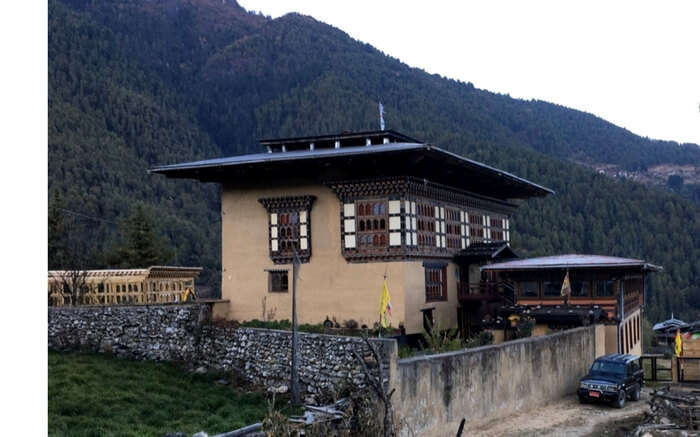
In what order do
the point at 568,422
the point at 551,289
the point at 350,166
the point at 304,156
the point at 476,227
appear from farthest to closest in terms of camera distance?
the point at 476,227
the point at 551,289
the point at 350,166
the point at 304,156
the point at 568,422

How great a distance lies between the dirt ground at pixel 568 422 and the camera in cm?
1960

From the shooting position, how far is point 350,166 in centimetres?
2886

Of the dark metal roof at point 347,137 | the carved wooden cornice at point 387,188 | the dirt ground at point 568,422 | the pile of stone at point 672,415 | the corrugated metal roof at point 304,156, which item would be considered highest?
the dark metal roof at point 347,137

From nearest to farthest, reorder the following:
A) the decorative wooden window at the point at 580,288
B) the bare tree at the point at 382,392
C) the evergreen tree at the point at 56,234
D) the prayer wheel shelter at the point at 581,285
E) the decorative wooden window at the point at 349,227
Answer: the bare tree at the point at 382,392
the decorative wooden window at the point at 349,227
the prayer wheel shelter at the point at 581,285
the decorative wooden window at the point at 580,288
the evergreen tree at the point at 56,234

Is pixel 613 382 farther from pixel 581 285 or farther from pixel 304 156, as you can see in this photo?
pixel 304 156

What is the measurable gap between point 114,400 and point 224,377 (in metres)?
4.42

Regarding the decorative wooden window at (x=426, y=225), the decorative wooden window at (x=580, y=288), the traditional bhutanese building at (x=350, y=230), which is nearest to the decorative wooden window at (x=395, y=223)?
the traditional bhutanese building at (x=350, y=230)

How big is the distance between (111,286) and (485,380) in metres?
17.9

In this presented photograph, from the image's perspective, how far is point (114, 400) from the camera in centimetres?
1978

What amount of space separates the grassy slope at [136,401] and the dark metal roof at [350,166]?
27.9ft

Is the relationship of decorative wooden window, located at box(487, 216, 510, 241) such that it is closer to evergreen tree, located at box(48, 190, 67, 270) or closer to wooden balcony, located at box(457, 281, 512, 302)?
wooden balcony, located at box(457, 281, 512, 302)

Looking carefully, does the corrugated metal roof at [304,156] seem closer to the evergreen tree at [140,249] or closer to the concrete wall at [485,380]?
the concrete wall at [485,380]

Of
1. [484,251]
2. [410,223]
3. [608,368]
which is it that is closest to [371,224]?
[410,223]
